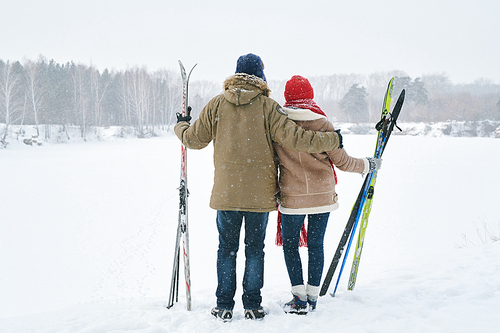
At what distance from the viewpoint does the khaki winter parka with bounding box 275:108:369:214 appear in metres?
1.92

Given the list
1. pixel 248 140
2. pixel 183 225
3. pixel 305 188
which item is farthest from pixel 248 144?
pixel 183 225

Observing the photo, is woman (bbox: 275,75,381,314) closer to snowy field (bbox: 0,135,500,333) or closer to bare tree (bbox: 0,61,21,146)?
snowy field (bbox: 0,135,500,333)

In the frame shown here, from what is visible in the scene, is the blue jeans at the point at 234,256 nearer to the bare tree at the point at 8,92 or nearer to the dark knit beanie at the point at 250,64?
the dark knit beanie at the point at 250,64

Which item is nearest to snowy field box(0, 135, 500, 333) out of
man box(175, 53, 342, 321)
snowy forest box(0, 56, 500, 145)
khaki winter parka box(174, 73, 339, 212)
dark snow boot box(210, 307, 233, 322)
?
dark snow boot box(210, 307, 233, 322)

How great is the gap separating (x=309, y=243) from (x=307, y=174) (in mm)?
461

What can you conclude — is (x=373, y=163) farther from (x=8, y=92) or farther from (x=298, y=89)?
(x=8, y=92)

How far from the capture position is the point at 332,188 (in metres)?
2.02

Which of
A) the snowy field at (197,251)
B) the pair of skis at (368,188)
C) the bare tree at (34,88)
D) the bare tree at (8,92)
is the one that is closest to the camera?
the snowy field at (197,251)

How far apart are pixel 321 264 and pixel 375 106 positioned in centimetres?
4641

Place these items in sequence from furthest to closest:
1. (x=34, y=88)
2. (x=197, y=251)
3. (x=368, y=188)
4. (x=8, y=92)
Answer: (x=34, y=88) → (x=8, y=92) → (x=197, y=251) → (x=368, y=188)

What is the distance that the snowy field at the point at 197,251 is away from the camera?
1905 mm

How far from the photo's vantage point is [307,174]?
1.94 metres

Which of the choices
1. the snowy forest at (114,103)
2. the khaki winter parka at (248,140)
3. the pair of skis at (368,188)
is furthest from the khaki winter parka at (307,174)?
the snowy forest at (114,103)

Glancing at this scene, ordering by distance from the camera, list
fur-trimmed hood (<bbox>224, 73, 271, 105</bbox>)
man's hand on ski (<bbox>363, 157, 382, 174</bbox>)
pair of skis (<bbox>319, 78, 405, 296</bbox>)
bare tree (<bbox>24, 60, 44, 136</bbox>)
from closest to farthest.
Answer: fur-trimmed hood (<bbox>224, 73, 271, 105</bbox>) < man's hand on ski (<bbox>363, 157, 382, 174</bbox>) < pair of skis (<bbox>319, 78, 405, 296</bbox>) < bare tree (<bbox>24, 60, 44, 136</bbox>)
